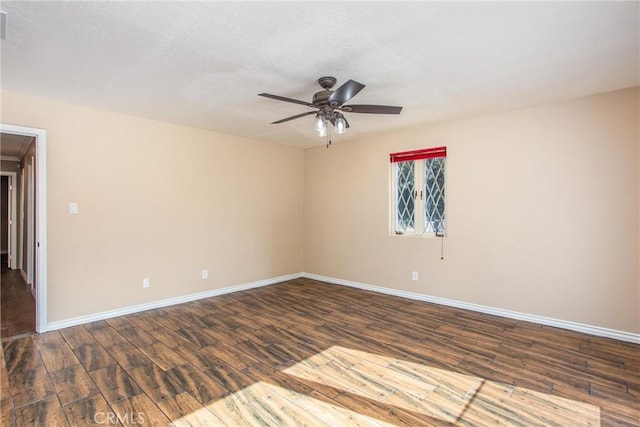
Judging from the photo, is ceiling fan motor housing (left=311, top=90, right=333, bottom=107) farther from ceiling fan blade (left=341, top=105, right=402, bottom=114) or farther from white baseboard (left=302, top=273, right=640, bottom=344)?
white baseboard (left=302, top=273, right=640, bottom=344)

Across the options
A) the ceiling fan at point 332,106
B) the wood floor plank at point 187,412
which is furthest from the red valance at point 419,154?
the wood floor plank at point 187,412

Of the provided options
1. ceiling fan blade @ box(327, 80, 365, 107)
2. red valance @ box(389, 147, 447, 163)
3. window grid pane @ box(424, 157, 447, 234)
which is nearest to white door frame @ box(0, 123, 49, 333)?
ceiling fan blade @ box(327, 80, 365, 107)

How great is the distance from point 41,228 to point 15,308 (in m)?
1.50

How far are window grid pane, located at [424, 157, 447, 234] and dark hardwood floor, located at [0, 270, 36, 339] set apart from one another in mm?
4647

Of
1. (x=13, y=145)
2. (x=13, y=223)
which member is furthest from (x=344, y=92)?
(x=13, y=223)

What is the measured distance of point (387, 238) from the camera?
15.8ft

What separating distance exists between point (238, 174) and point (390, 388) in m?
3.70

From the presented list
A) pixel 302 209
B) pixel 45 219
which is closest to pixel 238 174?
pixel 302 209

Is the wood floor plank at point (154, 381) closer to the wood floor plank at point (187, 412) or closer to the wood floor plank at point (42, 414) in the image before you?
the wood floor plank at point (187, 412)

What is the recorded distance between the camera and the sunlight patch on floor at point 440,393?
197cm

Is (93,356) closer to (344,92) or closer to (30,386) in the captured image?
(30,386)

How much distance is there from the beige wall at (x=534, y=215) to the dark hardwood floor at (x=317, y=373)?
417mm

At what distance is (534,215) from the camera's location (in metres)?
3.56

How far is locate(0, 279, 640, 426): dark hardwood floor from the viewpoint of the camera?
1979 millimetres
